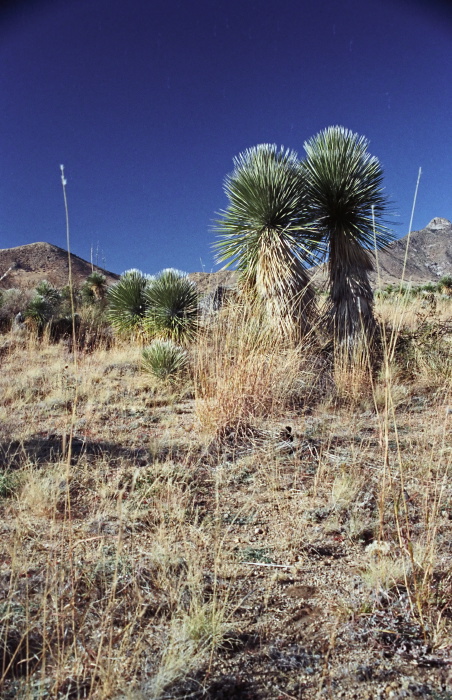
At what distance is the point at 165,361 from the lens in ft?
21.5

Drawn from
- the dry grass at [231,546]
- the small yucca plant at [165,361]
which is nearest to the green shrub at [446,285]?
the dry grass at [231,546]

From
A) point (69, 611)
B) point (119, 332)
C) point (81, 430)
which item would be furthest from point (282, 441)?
point (119, 332)

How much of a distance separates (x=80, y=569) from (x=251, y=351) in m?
2.84

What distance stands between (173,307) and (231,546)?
284 inches

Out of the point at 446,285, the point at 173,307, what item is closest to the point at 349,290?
the point at 173,307

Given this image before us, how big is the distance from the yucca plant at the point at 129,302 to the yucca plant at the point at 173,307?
0.96m

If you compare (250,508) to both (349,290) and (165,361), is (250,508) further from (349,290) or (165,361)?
(349,290)

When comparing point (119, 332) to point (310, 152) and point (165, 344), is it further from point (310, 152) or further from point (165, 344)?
point (310, 152)

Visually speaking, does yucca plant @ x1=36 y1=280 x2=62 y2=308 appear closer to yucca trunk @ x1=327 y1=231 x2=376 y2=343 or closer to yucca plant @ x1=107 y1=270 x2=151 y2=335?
yucca plant @ x1=107 y1=270 x2=151 y2=335

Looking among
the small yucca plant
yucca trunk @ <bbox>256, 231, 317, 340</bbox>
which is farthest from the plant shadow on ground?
yucca trunk @ <bbox>256, 231, 317, 340</bbox>

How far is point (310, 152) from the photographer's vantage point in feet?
24.8

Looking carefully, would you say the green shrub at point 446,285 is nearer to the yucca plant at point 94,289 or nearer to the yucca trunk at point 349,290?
the yucca trunk at point 349,290

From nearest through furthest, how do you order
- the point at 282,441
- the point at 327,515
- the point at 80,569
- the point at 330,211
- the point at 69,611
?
the point at 69,611 < the point at 80,569 < the point at 327,515 < the point at 282,441 < the point at 330,211

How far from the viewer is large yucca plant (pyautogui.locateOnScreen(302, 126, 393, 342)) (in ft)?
23.3
